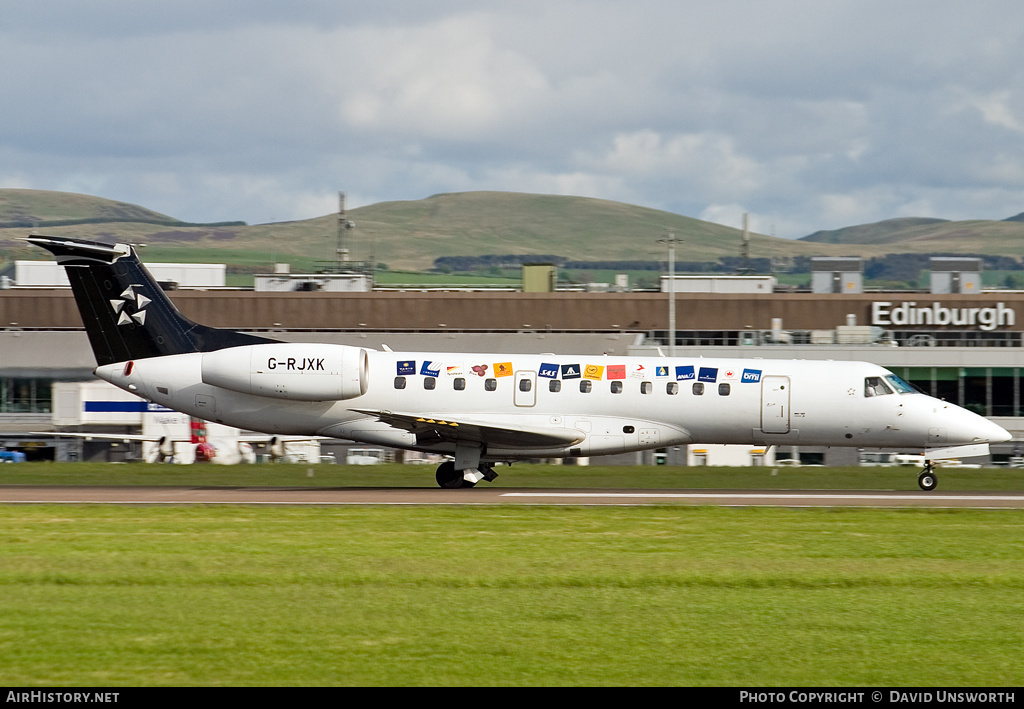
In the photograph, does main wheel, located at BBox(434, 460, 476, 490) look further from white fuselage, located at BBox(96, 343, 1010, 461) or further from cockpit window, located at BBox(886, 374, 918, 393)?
cockpit window, located at BBox(886, 374, 918, 393)

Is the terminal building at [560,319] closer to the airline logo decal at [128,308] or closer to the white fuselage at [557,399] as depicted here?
the white fuselage at [557,399]

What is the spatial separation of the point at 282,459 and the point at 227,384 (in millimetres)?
19426

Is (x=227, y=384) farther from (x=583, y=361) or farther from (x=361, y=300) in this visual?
(x=361, y=300)

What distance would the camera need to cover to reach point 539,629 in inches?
488

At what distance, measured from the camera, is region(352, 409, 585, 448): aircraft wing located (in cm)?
2861

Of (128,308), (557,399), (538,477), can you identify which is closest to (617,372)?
(557,399)

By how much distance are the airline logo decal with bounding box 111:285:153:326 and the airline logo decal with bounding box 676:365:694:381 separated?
44.7 feet

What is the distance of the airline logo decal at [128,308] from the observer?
29.7 meters

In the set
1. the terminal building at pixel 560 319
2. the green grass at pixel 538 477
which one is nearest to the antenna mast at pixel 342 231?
the terminal building at pixel 560 319

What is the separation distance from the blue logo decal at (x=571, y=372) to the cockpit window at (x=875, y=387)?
23.8 feet

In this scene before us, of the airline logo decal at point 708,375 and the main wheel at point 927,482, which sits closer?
the main wheel at point 927,482

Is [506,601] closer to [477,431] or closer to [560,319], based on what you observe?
[477,431]

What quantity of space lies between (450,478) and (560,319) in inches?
1960
